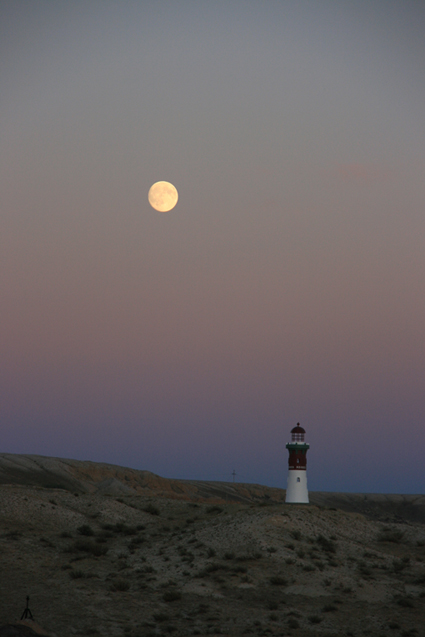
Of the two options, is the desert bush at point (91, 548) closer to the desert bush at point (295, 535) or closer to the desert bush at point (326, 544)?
the desert bush at point (295, 535)

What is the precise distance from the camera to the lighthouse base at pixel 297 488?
56469 mm

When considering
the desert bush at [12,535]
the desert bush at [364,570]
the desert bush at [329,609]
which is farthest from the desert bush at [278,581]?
the desert bush at [12,535]

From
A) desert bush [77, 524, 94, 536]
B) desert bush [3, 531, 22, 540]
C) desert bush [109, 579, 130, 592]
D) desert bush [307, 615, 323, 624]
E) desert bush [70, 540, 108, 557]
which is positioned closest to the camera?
desert bush [307, 615, 323, 624]

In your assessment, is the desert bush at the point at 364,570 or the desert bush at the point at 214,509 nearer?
the desert bush at the point at 364,570

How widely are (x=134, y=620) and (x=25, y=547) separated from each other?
1105cm

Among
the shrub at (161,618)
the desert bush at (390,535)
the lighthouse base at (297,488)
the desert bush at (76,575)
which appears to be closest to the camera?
the shrub at (161,618)

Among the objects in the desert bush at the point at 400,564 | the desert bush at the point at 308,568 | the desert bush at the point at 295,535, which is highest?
the desert bush at the point at 295,535

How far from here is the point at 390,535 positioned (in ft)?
149

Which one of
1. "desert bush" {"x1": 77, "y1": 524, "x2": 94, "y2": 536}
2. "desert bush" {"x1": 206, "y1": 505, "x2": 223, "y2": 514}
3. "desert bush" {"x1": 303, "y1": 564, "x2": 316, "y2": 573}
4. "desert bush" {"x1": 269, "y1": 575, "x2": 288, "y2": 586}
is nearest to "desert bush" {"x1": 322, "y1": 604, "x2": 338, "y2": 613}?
"desert bush" {"x1": 269, "y1": 575, "x2": 288, "y2": 586}

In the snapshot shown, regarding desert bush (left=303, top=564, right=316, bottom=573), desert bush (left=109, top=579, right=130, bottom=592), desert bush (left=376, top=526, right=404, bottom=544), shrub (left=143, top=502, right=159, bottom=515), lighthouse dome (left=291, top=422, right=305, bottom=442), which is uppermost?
lighthouse dome (left=291, top=422, right=305, bottom=442)

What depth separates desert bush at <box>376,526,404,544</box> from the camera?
4500 cm

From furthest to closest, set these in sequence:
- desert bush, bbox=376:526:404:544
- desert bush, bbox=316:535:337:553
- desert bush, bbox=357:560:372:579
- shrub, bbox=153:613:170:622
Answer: desert bush, bbox=376:526:404:544 < desert bush, bbox=316:535:337:553 < desert bush, bbox=357:560:372:579 < shrub, bbox=153:613:170:622

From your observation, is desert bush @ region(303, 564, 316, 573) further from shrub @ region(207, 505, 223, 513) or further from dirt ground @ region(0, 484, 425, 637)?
shrub @ region(207, 505, 223, 513)

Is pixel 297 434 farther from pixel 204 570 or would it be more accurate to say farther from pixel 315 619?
pixel 315 619
